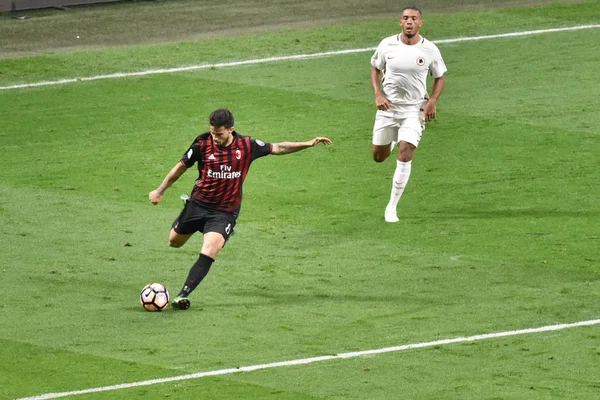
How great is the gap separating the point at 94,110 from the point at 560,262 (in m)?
9.85

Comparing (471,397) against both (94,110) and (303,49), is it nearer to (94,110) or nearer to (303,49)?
(94,110)

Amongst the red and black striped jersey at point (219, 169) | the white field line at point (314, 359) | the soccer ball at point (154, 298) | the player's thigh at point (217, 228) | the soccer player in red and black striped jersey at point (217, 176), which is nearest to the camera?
the white field line at point (314, 359)

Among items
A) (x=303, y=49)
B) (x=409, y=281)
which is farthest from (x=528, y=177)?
(x=303, y=49)

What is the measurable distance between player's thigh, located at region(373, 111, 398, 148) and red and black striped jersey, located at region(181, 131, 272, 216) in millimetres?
3488

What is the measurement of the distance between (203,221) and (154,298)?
1090 mm

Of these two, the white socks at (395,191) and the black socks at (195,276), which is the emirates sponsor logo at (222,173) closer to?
the black socks at (195,276)

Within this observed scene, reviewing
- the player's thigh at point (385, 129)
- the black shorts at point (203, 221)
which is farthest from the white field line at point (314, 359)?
the player's thigh at point (385, 129)

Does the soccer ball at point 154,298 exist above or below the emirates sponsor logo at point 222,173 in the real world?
below

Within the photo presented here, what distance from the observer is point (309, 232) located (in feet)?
56.9

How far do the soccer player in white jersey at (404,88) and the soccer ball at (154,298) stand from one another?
4.12 metres

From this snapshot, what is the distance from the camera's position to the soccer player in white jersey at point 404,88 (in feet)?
58.3

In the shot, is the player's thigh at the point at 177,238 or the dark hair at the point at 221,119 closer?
the dark hair at the point at 221,119

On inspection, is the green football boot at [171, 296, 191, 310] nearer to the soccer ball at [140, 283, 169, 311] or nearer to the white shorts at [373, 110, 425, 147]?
the soccer ball at [140, 283, 169, 311]

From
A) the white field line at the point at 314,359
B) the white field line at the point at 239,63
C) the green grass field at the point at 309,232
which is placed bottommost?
the white field line at the point at 239,63
